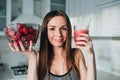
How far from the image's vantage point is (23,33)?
1.03m

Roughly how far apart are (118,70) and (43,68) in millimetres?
1332

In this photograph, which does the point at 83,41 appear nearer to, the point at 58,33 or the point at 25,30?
the point at 58,33

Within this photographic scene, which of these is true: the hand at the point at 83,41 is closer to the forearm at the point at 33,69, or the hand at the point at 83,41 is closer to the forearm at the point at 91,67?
the forearm at the point at 91,67

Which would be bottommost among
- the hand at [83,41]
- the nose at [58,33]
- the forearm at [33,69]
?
the forearm at [33,69]

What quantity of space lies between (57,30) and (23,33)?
20cm

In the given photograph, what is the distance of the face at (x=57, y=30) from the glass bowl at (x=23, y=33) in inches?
3.8

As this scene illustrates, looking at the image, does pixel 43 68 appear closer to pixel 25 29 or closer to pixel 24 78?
pixel 25 29

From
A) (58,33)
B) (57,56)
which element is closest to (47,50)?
(57,56)

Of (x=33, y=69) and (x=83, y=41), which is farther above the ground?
(x=83, y=41)

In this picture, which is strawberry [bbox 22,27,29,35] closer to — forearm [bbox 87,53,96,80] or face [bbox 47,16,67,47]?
face [bbox 47,16,67,47]

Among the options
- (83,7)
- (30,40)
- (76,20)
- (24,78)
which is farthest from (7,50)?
(30,40)

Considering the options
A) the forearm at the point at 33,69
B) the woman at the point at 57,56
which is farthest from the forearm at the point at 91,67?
the forearm at the point at 33,69

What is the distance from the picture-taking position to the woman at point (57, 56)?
1.12m

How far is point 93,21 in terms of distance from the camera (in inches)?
82.3
